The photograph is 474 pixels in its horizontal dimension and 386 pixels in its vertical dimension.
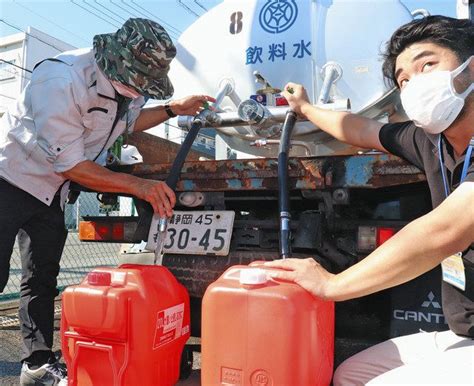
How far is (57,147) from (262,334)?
3.93 ft

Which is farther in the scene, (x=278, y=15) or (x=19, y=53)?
(x=19, y=53)

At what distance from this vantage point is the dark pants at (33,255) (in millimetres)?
2082

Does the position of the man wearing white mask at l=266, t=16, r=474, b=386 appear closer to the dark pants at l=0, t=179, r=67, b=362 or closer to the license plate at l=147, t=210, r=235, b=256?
the license plate at l=147, t=210, r=235, b=256

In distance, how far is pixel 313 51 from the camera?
7.68 ft

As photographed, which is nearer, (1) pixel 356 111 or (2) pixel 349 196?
(2) pixel 349 196

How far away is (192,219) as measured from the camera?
217 centimetres

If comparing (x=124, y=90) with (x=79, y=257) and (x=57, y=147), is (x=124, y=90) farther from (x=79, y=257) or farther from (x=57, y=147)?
(x=79, y=257)

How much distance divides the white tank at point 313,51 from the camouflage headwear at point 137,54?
1.79 feet

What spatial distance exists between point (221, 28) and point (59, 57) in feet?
2.97

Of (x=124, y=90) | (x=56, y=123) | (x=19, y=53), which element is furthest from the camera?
(x=19, y=53)

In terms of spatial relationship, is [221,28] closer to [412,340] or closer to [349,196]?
[349,196]

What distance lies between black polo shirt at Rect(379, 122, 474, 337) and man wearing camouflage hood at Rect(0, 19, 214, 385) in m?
0.89

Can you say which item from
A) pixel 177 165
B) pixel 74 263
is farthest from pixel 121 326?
pixel 74 263

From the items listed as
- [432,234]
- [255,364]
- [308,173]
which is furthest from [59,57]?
[432,234]
